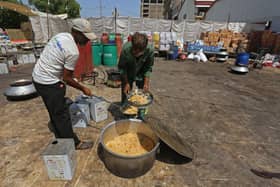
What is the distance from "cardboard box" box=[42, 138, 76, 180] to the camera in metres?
1.62

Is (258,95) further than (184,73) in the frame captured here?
No

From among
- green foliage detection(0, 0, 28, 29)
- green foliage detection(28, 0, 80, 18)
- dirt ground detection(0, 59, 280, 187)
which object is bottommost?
dirt ground detection(0, 59, 280, 187)

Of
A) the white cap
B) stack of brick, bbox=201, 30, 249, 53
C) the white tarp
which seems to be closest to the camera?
the white cap

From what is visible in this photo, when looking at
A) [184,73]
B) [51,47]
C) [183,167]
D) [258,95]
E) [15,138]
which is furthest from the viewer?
[184,73]

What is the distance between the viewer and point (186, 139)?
257 centimetres

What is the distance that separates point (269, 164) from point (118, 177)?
1927 millimetres

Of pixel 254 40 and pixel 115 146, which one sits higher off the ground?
pixel 254 40

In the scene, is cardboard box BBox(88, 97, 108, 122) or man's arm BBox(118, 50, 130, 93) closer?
man's arm BBox(118, 50, 130, 93)

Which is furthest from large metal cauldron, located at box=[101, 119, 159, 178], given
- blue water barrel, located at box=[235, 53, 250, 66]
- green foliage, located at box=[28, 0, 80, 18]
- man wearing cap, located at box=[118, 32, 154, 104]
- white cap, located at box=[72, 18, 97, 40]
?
green foliage, located at box=[28, 0, 80, 18]

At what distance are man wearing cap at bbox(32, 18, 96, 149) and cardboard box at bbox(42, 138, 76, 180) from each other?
312mm

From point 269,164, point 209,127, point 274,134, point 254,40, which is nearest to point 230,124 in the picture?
point 209,127

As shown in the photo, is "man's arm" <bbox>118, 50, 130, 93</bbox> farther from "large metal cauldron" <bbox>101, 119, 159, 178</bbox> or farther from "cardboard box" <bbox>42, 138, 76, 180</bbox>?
"cardboard box" <bbox>42, 138, 76, 180</bbox>

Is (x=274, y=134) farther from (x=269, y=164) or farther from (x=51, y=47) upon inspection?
(x=51, y=47)

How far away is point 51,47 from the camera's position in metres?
1.61
